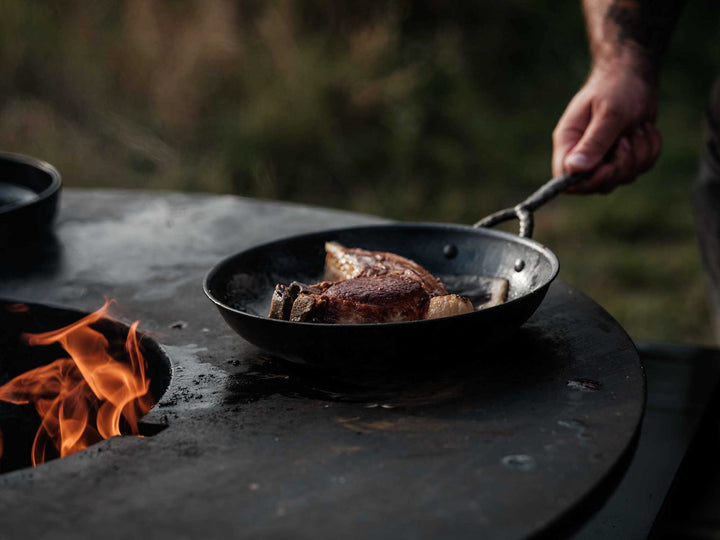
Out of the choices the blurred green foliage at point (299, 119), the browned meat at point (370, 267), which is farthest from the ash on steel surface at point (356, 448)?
the blurred green foliage at point (299, 119)

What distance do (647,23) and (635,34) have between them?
9cm

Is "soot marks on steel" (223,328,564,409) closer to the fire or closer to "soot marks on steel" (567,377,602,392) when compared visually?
"soot marks on steel" (567,377,602,392)

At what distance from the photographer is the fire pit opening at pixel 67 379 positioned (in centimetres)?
160

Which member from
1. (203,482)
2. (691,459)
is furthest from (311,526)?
(691,459)

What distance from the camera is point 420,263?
1.86 meters

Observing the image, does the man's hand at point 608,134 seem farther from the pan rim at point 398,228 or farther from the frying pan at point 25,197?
the frying pan at point 25,197

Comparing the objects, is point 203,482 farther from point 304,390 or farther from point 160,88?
point 160,88

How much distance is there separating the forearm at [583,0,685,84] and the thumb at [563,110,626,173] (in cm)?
31

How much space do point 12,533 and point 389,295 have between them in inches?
28.9

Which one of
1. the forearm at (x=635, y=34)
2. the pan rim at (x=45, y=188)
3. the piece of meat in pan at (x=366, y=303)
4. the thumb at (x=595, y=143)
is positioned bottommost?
the pan rim at (x=45, y=188)

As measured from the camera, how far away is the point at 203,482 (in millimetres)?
1116

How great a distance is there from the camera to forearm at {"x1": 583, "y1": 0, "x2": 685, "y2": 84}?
243 centimetres

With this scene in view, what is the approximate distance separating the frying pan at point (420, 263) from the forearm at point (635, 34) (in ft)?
1.94

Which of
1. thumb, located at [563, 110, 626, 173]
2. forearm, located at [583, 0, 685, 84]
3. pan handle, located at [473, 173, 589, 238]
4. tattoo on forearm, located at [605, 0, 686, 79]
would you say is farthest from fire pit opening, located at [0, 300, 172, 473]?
tattoo on forearm, located at [605, 0, 686, 79]
